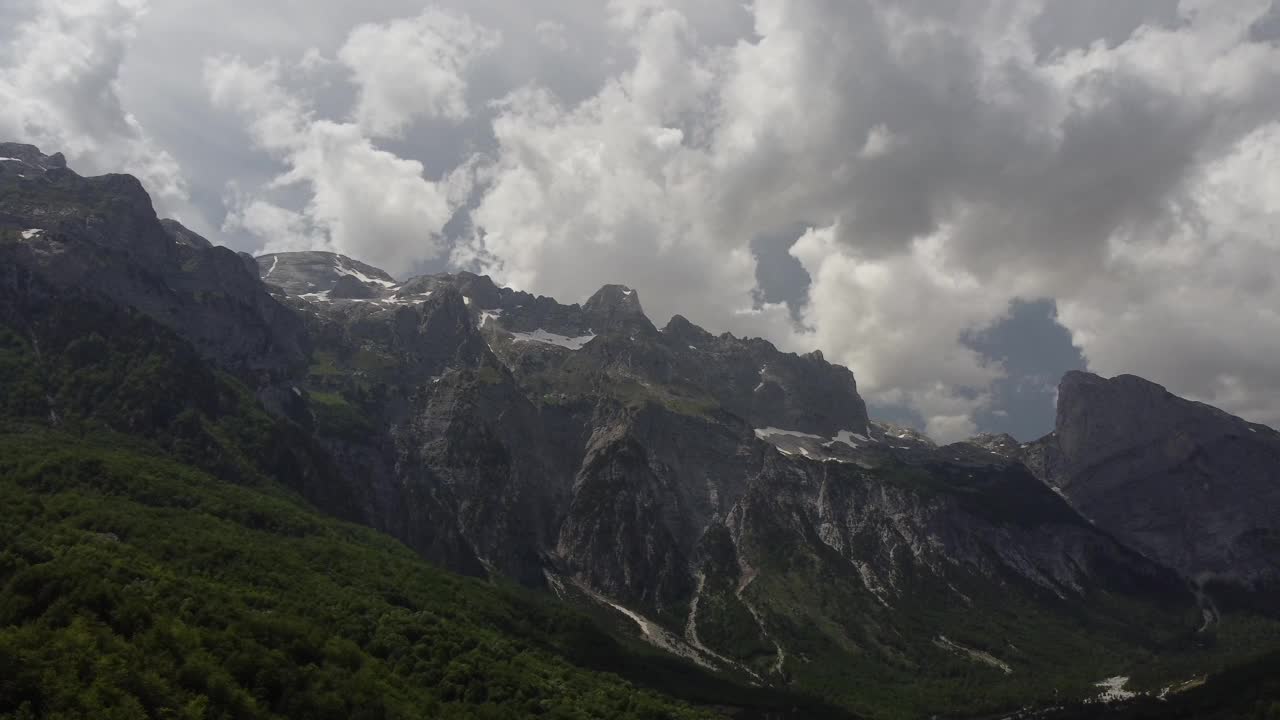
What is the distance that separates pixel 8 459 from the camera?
185250 millimetres

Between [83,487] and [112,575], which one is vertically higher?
[83,487]

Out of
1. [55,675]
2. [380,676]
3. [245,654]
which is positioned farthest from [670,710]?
[55,675]

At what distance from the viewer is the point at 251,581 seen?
149875 mm

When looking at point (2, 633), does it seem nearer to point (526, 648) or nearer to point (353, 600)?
point (353, 600)

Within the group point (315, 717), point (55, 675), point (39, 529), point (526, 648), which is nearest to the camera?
point (55, 675)

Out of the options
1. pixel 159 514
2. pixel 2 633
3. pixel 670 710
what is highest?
pixel 159 514

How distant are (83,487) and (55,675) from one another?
5989 inches

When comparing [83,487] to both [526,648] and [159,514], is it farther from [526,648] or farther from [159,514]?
[526,648]

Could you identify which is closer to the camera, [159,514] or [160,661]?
[160,661]

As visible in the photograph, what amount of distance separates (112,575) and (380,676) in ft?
114

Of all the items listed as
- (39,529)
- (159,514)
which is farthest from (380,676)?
(159,514)

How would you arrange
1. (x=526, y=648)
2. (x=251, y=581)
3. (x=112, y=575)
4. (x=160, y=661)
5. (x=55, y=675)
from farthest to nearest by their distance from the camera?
(x=526, y=648) < (x=251, y=581) < (x=112, y=575) < (x=160, y=661) < (x=55, y=675)

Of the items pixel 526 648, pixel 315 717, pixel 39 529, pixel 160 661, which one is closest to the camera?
pixel 160 661

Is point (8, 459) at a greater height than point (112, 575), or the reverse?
point (8, 459)
